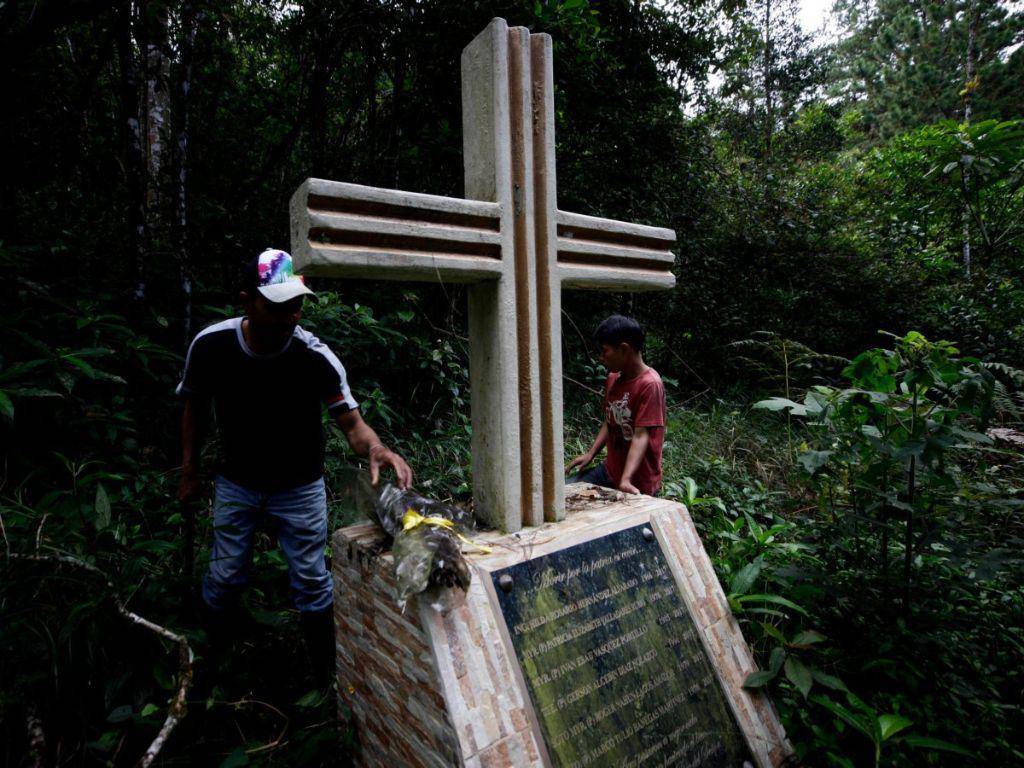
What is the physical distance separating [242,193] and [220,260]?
0.68 m

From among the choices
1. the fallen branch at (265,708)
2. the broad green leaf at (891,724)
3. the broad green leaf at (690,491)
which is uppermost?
the broad green leaf at (690,491)

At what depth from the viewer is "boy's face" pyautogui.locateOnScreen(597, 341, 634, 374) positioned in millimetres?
2561

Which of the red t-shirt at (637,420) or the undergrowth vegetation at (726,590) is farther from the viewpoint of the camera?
the red t-shirt at (637,420)

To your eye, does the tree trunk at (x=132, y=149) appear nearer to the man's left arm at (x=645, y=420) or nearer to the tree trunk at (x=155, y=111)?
the tree trunk at (x=155, y=111)

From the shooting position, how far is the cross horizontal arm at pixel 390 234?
1.40m

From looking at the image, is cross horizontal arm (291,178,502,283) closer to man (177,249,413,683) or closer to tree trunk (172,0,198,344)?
man (177,249,413,683)

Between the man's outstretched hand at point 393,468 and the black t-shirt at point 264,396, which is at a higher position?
the black t-shirt at point 264,396

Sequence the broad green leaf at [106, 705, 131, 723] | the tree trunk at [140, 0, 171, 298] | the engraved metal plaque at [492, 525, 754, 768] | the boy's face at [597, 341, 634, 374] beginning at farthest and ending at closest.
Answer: the tree trunk at [140, 0, 171, 298] < the boy's face at [597, 341, 634, 374] < the broad green leaf at [106, 705, 131, 723] < the engraved metal plaque at [492, 525, 754, 768]

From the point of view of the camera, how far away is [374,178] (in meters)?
4.53

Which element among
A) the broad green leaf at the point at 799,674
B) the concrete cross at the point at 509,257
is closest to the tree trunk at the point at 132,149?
the concrete cross at the point at 509,257

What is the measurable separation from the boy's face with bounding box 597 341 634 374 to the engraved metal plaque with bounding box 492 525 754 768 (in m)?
0.96

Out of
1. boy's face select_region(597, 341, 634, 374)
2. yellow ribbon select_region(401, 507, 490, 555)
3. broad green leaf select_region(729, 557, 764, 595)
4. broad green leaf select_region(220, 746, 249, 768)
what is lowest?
broad green leaf select_region(220, 746, 249, 768)

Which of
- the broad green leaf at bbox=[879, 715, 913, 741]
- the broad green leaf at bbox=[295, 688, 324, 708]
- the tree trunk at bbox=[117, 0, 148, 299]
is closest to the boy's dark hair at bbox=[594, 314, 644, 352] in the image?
the broad green leaf at bbox=[879, 715, 913, 741]

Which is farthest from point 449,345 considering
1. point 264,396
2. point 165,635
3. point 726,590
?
point 165,635
